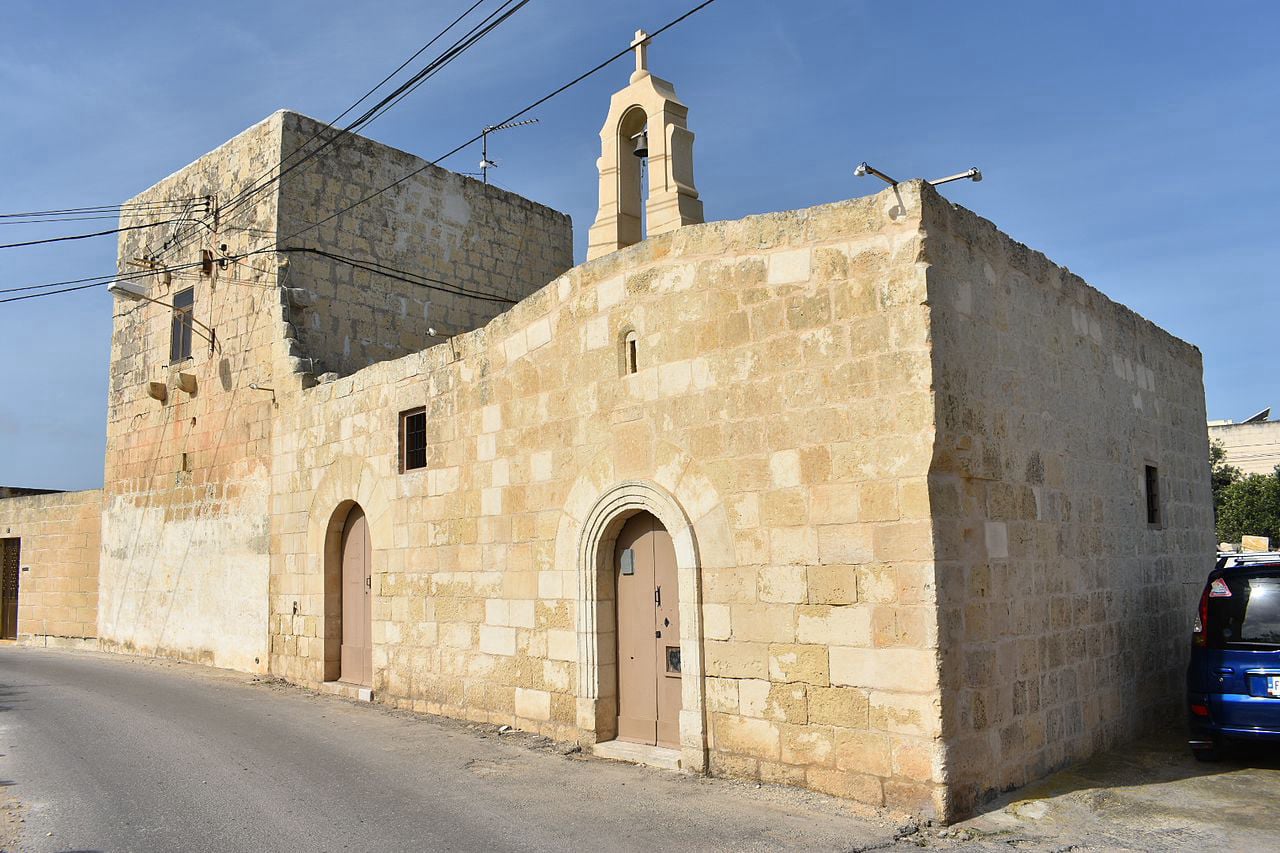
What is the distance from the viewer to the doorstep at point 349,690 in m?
10.6

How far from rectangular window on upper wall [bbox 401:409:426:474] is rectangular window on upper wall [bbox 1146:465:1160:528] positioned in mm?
6958

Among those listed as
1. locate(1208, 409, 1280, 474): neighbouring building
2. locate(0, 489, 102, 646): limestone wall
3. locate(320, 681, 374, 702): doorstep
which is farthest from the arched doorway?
locate(1208, 409, 1280, 474): neighbouring building

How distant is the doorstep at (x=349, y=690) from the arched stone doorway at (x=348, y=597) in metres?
0.10

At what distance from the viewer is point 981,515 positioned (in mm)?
6234

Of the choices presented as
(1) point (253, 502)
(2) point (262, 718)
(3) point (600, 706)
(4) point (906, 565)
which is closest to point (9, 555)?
(1) point (253, 502)

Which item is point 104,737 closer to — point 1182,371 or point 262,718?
point 262,718

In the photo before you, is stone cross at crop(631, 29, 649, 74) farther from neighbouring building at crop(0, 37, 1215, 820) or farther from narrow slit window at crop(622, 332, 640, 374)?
narrow slit window at crop(622, 332, 640, 374)

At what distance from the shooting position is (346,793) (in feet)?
21.8

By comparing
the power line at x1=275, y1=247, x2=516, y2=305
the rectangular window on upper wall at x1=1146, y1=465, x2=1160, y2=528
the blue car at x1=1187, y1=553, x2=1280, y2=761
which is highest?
the power line at x1=275, y1=247, x2=516, y2=305

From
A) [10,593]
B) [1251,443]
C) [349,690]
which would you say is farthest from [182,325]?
[1251,443]

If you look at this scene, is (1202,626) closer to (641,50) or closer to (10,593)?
(641,50)

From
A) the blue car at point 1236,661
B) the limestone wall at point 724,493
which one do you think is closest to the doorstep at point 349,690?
the limestone wall at point 724,493

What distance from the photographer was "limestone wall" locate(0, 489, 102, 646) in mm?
17047

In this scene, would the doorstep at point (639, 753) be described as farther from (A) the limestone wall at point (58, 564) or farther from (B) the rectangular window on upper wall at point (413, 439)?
(A) the limestone wall at point (58, 564)
